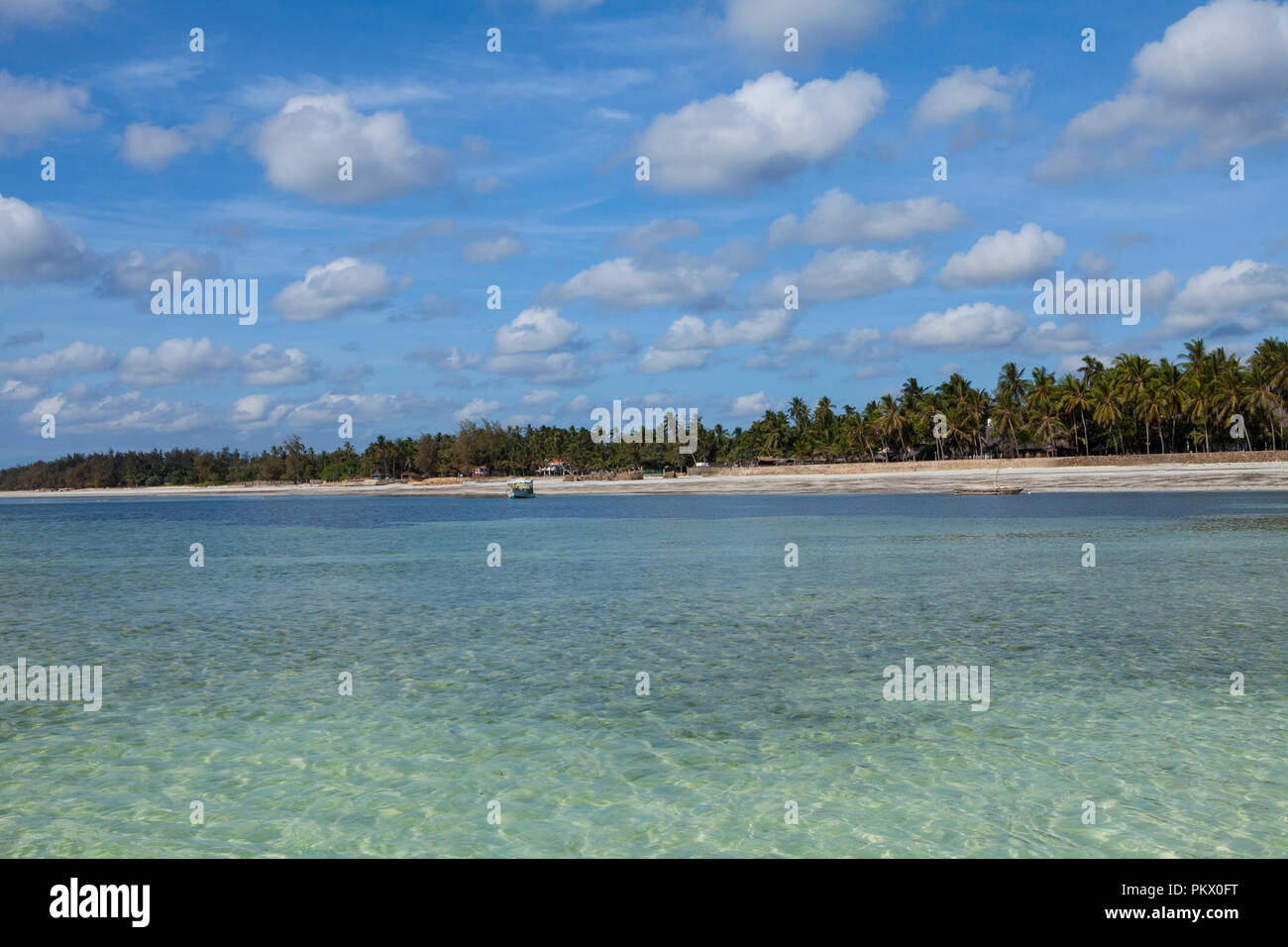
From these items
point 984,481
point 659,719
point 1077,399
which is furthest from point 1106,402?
point 659,719

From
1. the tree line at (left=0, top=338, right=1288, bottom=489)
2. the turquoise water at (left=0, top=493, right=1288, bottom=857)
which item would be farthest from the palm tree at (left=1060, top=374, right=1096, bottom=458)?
the turquoise water at (left=0, top=493, right=1288, bottom=857)

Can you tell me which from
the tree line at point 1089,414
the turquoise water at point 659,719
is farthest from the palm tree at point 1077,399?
the turquoise water at point 659,719

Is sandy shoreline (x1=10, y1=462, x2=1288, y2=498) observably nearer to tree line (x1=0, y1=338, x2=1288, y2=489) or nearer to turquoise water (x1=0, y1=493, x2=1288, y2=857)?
tree line (x1=0, y1=338, x2=1288, y2=489)

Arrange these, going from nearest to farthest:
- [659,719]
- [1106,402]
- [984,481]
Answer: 1. [659,719]
2. [984,481]
3. [1106,402]

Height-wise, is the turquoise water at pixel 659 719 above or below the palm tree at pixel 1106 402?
below

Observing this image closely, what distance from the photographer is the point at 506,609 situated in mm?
23812

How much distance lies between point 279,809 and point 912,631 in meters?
13.6

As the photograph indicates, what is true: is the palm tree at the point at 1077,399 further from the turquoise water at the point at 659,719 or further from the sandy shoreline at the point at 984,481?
the turquoise water at the point at 659,719

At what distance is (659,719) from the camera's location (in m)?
12.7

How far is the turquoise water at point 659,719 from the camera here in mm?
8828

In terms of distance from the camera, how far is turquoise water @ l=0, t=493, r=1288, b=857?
8828 mm

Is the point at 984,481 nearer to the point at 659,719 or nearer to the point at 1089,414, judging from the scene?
the point at 1089,414
